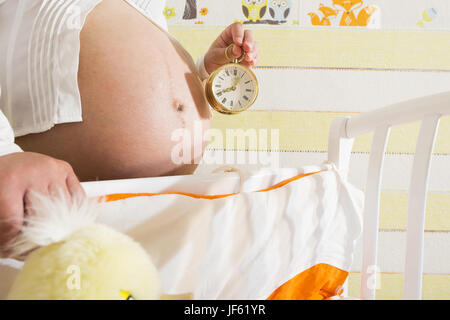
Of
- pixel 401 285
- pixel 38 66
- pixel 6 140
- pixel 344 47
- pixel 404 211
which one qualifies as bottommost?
pixel 401 285

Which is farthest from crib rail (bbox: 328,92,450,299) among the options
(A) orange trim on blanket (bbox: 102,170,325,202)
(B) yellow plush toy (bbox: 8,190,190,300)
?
(B) yellow plush toy (bbox: 8,190,190,300)

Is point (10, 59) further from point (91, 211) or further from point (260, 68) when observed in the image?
point (260, 68)

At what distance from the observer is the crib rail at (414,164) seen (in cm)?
51

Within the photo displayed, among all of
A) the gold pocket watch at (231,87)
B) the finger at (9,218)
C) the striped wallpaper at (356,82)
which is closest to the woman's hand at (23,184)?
the finger at (9,218)

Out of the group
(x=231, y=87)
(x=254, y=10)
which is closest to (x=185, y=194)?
(x=231, y=87)

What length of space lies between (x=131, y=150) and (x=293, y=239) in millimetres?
298

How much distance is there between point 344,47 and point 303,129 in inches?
13.6

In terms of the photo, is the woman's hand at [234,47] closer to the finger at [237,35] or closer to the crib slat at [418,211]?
the finger at [237,35]

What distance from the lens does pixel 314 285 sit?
1.75 ft

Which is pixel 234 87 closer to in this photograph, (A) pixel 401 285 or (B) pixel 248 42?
(B) pixel 248 42

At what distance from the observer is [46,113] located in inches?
21.4

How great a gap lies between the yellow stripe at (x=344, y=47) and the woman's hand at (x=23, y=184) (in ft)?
3.46

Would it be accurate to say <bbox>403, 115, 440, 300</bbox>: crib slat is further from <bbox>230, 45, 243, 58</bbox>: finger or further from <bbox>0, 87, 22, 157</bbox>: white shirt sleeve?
<bbox>0, 87, 22, 157</bbox>: white shirt sleeve

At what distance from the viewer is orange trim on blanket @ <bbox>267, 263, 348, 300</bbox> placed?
494 millimetres
